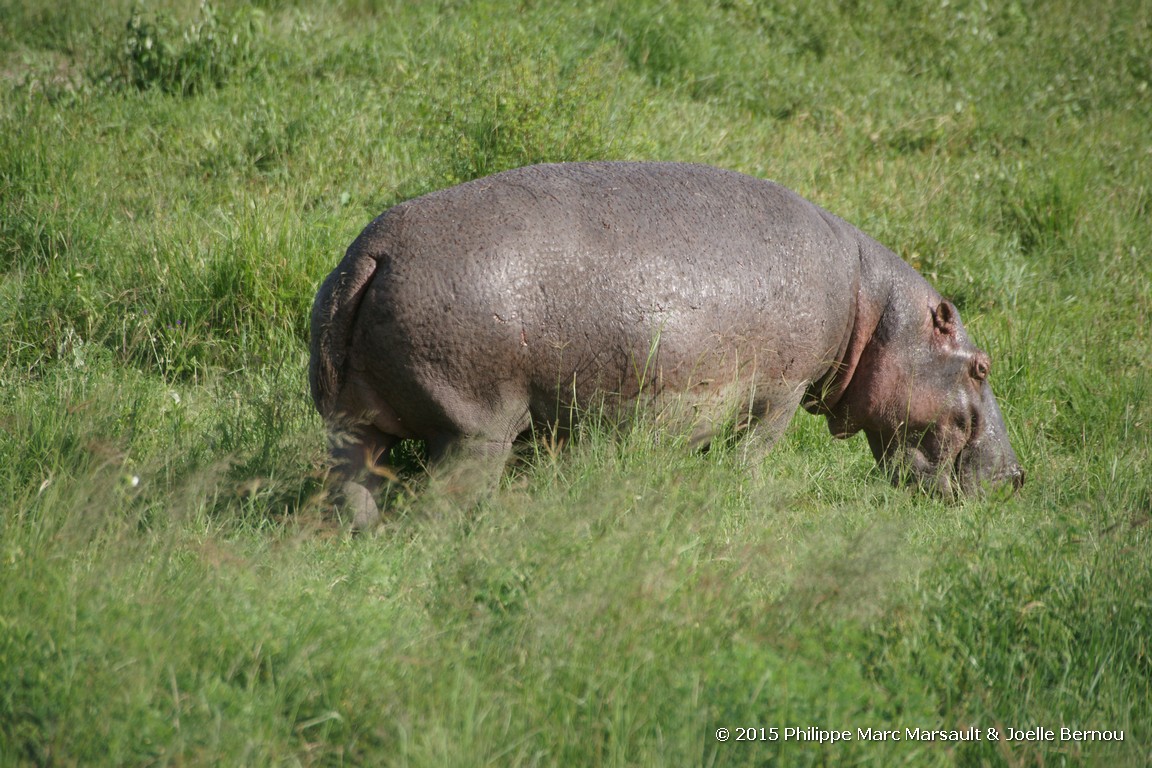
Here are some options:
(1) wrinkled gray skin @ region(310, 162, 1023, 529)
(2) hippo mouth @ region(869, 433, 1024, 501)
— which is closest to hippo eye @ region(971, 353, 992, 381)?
(2) hippo mouth @ region(869, 433, 1024, 501)

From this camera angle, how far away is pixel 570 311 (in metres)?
3.84

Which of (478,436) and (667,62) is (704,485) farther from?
(667,62)

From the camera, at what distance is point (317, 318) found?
12.6 feet

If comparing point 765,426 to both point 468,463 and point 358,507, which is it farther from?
point 358,507

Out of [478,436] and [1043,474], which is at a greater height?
[478,436]

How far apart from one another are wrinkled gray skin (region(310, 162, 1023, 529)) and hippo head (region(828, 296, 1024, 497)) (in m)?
0.34

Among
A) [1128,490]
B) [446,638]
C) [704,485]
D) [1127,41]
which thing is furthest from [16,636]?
[1127,41]

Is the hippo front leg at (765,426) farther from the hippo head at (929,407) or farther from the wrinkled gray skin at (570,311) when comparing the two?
the hippo head at (929,407)

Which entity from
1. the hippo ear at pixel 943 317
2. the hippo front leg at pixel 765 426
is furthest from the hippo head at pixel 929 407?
the hippo front leg at pixel 765 426

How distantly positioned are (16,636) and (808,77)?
26.1ft

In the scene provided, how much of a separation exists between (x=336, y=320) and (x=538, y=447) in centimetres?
87

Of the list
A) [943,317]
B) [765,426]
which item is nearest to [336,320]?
[765,426]

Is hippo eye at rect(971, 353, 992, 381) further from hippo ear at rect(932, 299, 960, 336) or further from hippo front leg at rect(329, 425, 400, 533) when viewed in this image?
hippo front leg at rect(329, 425, 400, 533)

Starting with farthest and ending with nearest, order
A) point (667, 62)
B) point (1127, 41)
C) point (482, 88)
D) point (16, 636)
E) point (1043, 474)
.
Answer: point (1127, 41) < point (667, 62) < point (482, 88) < point (1043, 474) < point (16, 636)
